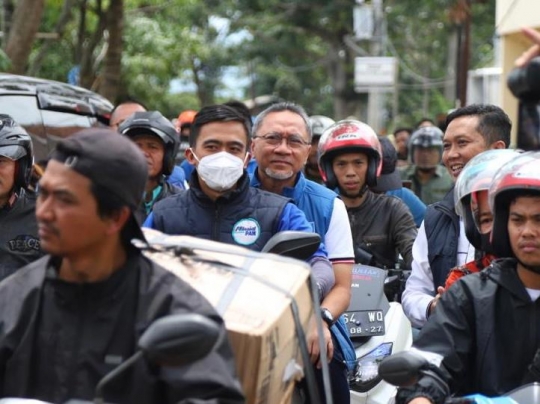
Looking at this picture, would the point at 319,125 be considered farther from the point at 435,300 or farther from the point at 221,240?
the point at 221,240

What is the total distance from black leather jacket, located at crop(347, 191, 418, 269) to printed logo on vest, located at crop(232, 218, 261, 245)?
276cm

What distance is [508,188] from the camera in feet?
15.3

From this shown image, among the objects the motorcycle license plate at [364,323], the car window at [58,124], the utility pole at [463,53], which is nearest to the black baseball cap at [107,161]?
the motorcycle license plate at [364,323]

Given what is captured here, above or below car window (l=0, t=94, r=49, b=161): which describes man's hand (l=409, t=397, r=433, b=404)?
below

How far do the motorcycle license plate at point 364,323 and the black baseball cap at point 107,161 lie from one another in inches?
141

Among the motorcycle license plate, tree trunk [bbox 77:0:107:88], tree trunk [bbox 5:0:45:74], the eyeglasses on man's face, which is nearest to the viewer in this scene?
the eyeglasses on man's face

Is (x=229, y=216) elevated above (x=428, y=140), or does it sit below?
above

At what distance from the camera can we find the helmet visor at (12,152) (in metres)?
6.18

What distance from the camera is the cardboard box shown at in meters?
4.05

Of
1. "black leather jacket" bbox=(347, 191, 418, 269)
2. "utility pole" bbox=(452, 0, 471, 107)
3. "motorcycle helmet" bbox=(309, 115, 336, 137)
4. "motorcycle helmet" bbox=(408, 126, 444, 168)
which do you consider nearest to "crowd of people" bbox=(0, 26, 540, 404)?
"black leather jacket" bbox=(347, 191, 418, 269)

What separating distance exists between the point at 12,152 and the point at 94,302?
8.16 ft

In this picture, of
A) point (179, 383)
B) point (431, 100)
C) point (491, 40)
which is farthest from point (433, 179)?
point (431, 100)

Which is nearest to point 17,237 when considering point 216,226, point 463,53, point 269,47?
point 216,226

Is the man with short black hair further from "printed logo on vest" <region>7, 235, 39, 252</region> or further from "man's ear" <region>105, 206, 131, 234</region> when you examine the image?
"printed logo on vest" <region>7, 235, 39, 252</region>
